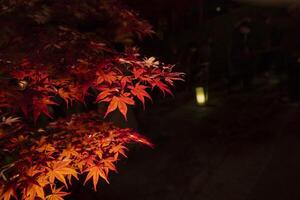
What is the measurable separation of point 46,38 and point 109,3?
2.10 metres

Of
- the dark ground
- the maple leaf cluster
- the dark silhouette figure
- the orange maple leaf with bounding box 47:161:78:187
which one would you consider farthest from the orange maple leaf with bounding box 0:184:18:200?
the dark silhouette figure

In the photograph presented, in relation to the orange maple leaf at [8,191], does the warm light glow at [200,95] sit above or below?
above

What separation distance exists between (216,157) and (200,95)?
419 cm

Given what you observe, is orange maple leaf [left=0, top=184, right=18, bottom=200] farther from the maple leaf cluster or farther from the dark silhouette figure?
the dark silhouette figure

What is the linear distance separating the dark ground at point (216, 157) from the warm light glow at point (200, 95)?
0.34 meters

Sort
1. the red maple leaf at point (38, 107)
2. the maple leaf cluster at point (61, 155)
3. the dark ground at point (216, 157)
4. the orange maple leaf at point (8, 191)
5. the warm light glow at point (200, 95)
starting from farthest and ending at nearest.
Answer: the warm light glow at point (200, 95), the dark ground at point (216, 157), the red maple leaf at point (38, 107), the maple leaf cluster at point (61, 155), the orange maple leaf at point (8, 191)

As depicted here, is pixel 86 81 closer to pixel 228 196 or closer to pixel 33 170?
pixel 33 170

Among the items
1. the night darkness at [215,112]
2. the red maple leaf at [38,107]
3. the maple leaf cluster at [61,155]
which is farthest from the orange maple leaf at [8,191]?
the night darkness at [215,112]

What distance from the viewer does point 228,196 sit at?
6.79 meters

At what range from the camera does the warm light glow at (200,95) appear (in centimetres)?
1233

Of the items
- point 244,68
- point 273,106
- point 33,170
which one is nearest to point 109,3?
point 33,170

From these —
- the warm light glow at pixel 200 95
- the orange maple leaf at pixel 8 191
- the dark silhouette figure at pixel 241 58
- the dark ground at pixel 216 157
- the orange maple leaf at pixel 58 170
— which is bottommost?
the dark ground at pixel 216 157

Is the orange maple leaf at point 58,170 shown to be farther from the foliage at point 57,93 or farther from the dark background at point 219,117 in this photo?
the dark background at point 219,117

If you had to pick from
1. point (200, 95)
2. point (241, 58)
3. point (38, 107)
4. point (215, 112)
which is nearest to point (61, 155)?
point (38, 107)
